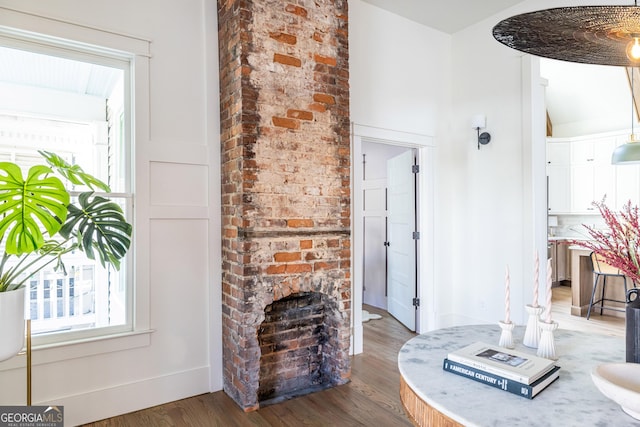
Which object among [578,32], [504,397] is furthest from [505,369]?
[578,32]

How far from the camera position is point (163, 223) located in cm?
276

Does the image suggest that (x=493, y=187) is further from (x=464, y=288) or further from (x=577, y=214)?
(x=577, y=214)

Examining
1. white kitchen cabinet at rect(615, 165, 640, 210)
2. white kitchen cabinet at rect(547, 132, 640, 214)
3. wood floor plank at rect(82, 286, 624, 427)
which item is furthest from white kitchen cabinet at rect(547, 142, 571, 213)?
wood floor plank at rect(82, 286, 624, 427)

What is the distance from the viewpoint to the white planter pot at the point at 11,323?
1.81 m

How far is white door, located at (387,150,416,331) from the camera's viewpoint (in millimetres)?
4426

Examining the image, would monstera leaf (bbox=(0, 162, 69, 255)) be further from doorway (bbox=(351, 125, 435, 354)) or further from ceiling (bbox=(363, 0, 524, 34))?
ceiling (bbox=(363, 0, 524, 34))

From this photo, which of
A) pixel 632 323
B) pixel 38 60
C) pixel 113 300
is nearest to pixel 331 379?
pixel 113 300

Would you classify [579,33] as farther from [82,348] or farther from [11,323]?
[82,348]

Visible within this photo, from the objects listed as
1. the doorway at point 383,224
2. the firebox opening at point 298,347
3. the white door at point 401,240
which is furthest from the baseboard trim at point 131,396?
the white door at point 401,240

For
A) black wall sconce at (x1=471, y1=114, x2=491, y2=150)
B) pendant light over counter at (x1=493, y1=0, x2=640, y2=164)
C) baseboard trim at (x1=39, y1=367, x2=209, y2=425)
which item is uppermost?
black wall sconce at (x1=471, y1=114, x2=491, y2=150)

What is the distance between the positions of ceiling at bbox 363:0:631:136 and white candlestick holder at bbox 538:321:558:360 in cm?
361

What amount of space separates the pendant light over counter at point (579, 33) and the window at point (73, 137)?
245cm

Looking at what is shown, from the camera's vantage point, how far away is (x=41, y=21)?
7.83 feet

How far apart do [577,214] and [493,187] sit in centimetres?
399
